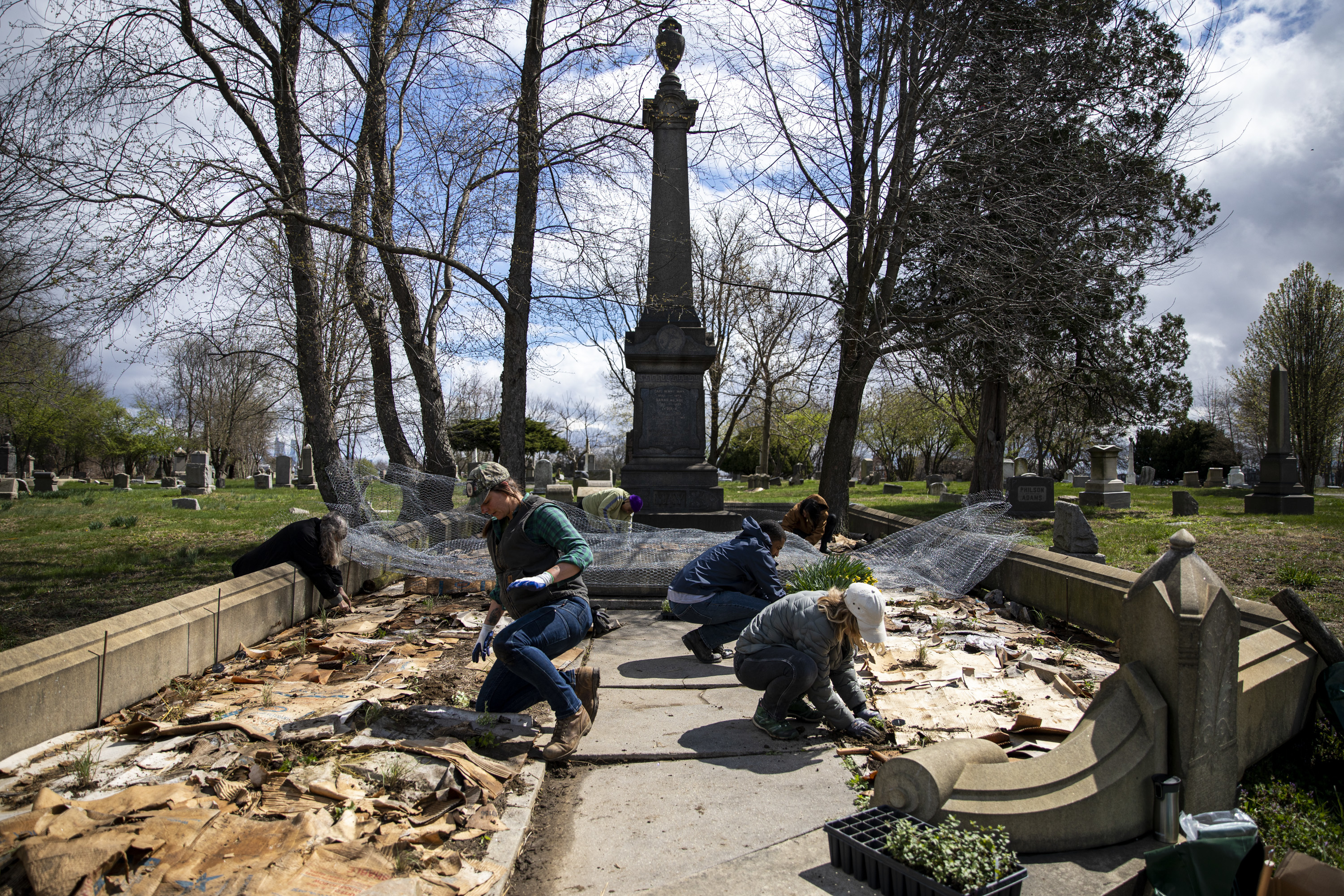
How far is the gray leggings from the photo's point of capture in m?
4.30

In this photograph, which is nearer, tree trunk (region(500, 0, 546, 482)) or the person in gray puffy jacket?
the person in gray puffy jacket

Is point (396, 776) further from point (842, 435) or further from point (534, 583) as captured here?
point (842, 435)

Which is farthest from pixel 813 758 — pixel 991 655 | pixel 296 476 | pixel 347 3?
pixel 296 476

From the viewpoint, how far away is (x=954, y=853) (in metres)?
2.62

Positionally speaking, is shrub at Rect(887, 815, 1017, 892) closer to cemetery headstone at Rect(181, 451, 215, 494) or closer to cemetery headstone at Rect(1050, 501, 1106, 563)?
cemetery headstone at Rect(1050, 501, 1106, 563)

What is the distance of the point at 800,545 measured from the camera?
899 cm

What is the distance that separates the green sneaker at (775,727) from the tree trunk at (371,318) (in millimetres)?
7750

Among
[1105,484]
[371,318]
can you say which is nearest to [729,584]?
[371,318]

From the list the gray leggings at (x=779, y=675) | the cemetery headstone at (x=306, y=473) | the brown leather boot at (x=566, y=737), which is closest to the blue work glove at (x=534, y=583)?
the brown leather boot at (x=566, y=737)

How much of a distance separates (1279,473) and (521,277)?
15.6 metres

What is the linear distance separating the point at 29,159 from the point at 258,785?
731cm

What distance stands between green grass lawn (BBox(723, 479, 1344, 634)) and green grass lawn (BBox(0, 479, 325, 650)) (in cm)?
961

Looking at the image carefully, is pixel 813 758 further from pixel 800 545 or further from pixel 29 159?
pixel 29 159

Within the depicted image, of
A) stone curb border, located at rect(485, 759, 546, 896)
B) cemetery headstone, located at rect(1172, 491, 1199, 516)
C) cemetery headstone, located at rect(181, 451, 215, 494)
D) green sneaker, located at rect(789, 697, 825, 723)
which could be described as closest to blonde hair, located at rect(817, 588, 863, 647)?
green sneaker, located at rect(789, 697, 825, 723)
